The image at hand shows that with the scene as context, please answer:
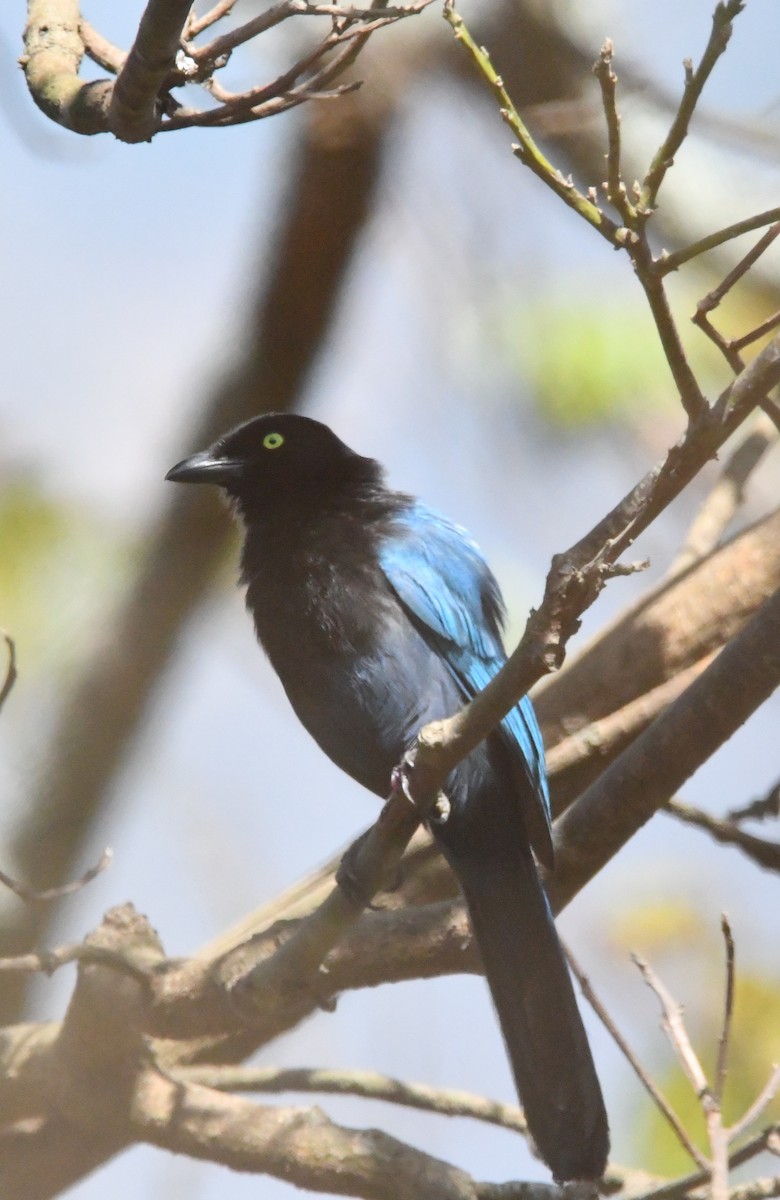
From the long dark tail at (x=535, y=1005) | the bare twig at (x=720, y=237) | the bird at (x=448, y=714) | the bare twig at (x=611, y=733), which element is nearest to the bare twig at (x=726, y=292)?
the bare twig at (x=720, y=237)

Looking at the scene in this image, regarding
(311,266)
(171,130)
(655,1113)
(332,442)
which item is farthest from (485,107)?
(655,1113)

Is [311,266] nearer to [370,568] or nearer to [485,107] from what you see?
[485,107]

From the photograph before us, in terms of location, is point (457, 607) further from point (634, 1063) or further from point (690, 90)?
point (690, 90)

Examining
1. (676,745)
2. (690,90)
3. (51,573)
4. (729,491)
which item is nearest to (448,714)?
(676,745)

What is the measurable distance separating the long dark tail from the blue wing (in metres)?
0.21

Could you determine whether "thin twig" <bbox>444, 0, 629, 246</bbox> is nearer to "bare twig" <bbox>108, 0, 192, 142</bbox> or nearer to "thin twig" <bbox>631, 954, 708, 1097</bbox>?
"bare twig" <bbox>108, 0, 192, 142</bbox>

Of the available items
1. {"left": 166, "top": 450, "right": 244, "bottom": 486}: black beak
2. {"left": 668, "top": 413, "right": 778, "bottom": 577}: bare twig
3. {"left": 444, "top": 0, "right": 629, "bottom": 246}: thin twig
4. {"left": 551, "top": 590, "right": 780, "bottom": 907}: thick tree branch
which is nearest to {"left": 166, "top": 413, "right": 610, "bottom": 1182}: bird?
{"left": 551, "top": 590, "right": 780, "bottom": 907}: thick tree branch

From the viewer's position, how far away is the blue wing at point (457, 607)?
163 inches

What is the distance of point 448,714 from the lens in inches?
166

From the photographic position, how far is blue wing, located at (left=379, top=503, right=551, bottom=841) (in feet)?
13.6

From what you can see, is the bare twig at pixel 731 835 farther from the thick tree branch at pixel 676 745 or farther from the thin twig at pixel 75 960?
the thin twig at pixel 75 960

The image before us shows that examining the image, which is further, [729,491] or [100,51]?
[729,491]

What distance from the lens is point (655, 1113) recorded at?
543cm

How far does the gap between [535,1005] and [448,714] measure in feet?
2.79
